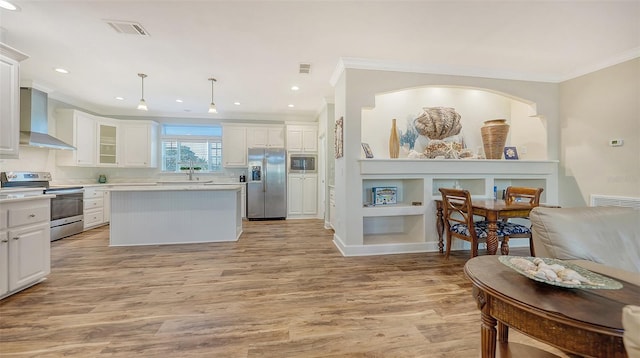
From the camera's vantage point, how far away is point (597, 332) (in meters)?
0.69

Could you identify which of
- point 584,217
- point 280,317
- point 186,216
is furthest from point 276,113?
point 584,217

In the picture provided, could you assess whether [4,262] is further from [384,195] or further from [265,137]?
[265,137]

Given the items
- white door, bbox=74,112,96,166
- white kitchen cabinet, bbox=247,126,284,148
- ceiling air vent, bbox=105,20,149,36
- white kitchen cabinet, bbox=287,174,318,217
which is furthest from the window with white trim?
ceiling air vent, bbox=105,20,149,36

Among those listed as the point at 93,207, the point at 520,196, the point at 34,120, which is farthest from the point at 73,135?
the point at 520,196

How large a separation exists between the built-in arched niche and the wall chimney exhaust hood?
5077mm

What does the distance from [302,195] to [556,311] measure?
5.49 metres

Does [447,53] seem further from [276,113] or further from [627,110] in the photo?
[276,113]

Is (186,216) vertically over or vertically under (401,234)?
over

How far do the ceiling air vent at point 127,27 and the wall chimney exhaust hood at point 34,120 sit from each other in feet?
9.11

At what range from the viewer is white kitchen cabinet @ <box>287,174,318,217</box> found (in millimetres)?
6102

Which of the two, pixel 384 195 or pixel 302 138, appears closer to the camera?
pixel 384 195

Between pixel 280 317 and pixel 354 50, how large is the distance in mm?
2925

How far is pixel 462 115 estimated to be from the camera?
401 centimetres

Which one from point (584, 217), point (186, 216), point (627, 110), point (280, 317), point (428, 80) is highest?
point (428, 80)
